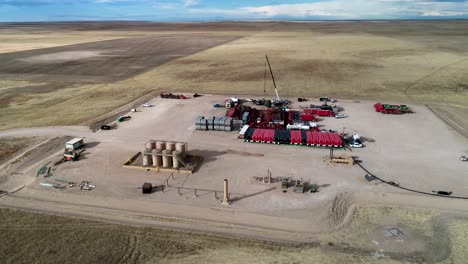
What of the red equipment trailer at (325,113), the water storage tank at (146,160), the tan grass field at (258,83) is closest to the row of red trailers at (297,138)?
the red equipment trailer at (325,113)

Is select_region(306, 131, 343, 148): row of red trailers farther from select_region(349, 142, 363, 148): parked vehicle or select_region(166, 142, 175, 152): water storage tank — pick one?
select_region(166, 142, 175, 152): water storage tank

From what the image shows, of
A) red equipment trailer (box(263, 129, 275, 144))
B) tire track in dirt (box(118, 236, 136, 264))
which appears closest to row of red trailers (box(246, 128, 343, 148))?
red equipment trailer (box(263, 129, 275, 144))

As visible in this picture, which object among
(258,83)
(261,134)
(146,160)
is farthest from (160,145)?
(258,83)

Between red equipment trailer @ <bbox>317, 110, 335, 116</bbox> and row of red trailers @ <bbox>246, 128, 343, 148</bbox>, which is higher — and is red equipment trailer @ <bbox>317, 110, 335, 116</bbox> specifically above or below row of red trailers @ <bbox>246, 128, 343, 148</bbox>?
above

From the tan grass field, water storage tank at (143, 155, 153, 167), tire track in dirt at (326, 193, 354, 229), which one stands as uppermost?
the tan grass field

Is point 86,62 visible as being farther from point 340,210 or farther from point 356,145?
point 340,210

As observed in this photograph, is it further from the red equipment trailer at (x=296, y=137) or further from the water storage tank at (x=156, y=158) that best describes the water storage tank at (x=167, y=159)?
the red equipment trailer at (x=296, y=137)

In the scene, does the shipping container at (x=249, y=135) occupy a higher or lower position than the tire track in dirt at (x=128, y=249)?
higher
